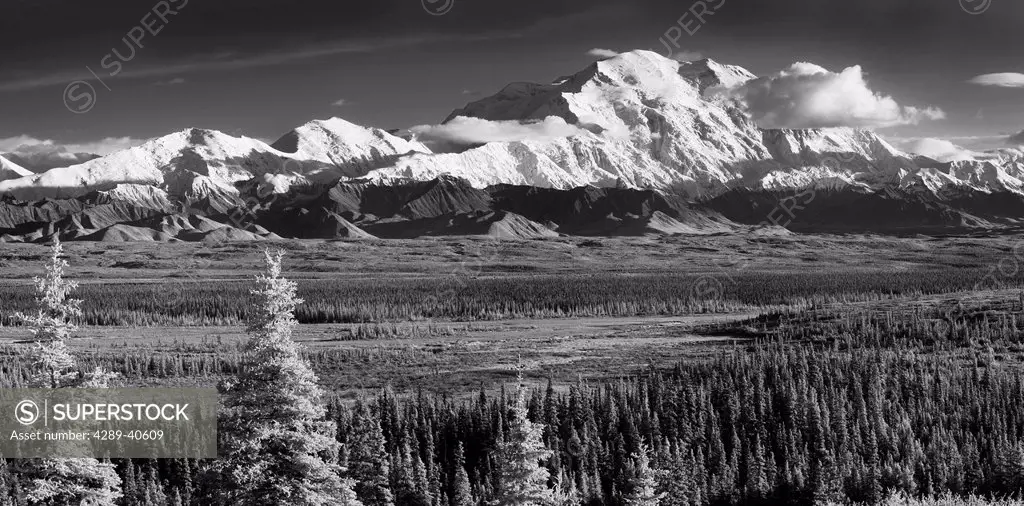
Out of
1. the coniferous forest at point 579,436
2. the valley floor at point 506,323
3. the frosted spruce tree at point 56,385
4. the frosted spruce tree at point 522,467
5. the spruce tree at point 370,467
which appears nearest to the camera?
the coniferous forest at point 579,436

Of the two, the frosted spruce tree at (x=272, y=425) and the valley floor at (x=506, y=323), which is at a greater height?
the frosted spruce tree at (x=272, y=425)

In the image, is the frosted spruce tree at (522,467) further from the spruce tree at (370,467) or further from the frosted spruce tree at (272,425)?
the spruce tree at (370,467)

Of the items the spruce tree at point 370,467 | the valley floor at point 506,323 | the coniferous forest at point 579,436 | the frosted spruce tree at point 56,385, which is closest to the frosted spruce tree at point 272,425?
the coniferous forest at point 579,436

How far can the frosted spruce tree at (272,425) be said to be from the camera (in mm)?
19453

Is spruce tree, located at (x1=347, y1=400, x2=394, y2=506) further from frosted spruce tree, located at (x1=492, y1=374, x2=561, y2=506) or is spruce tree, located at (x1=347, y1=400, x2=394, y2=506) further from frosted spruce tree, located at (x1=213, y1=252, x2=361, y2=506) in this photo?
frosted spruce tree, located at (x1=492, y1=374, x2=561, y2=506)

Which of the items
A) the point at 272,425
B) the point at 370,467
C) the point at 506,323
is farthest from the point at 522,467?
the point at 506,323

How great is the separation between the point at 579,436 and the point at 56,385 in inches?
1438

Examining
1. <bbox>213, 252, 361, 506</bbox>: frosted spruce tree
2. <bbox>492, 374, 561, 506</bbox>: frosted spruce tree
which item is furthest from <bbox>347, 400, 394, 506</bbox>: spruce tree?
<bbox>492, 374, 561, 506</bbox>: frosted spruce tree

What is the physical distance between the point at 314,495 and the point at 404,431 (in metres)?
33.8

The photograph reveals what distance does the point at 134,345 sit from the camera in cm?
10656

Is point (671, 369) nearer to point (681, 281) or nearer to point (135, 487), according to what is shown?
point (135, 487)

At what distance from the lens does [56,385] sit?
21.5 metres

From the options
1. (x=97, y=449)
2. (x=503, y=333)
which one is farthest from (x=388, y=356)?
(x=97, y=449)

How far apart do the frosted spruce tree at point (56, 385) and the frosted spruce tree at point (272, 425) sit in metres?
4.28
